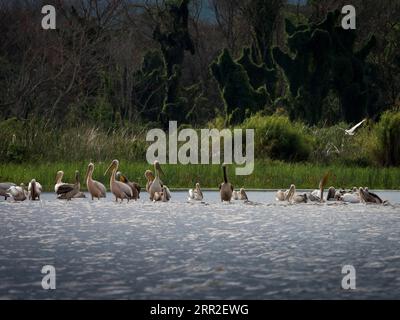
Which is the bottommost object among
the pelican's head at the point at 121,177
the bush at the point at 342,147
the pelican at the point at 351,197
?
the pelican at the point at 351,197

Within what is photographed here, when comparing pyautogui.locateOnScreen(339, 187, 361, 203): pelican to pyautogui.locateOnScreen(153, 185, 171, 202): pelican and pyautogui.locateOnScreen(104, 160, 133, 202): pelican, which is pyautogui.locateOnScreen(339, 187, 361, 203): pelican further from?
pyautogui.locateOnScreen(104, 160, 133, 202): pelican

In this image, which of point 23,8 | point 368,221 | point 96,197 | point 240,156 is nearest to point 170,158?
point 240,156

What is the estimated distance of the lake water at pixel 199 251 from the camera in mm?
6922

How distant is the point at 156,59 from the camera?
34531 mm

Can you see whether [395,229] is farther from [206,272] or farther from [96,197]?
[96,197]

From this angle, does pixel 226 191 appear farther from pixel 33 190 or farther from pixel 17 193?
pixel 17 193

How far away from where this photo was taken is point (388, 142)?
20.6 m

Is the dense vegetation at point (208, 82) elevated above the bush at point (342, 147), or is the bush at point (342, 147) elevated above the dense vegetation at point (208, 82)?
the dense vegetation at point (208, 82)

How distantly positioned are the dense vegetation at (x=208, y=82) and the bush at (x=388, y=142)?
0.02 meters

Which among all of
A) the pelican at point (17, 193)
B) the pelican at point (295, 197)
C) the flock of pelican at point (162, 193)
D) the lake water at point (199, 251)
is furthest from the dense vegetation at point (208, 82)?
the lake water at point (199, 251)

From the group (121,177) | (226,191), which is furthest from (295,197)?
(121,177)

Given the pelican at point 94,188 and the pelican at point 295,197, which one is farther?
the pelican at point 94,188

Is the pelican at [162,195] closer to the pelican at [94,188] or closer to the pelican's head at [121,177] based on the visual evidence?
the pelican's head at [121,177]

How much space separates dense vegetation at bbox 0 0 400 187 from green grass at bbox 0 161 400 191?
186 cm
